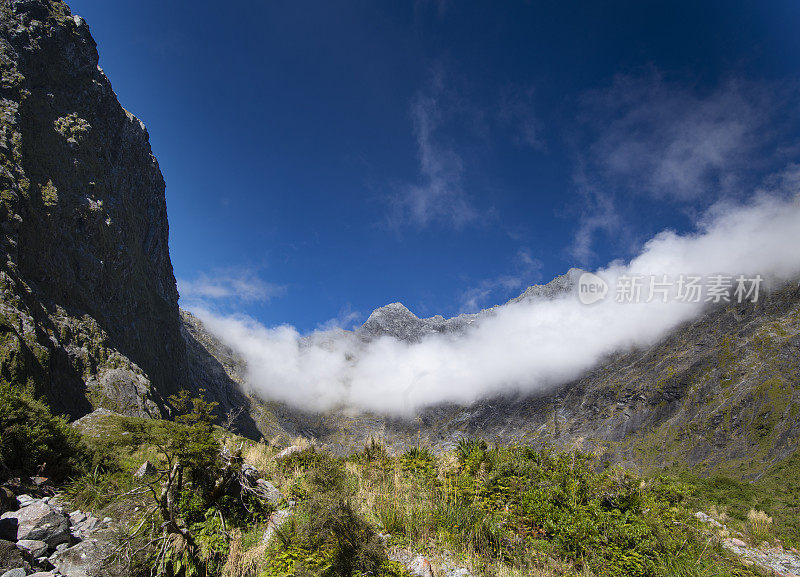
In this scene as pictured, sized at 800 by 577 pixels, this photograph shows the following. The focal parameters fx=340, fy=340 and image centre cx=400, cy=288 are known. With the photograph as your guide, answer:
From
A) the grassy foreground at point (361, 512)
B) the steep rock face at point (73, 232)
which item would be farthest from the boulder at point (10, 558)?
→ the steep rock face at point (73, 232)

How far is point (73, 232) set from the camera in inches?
2699

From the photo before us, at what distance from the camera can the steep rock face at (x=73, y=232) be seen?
47.7m

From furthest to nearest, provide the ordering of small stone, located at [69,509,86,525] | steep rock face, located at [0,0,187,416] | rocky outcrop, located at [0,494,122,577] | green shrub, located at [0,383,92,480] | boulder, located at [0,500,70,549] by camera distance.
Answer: steep rock face, located at [0,0,187,416]
green shrub, located at [0,383,92,480]
small stone, located at [69,509,86,525]
boulder, located at [0,500,70,549]
rocky outcrop, located at [0,494,122,577]

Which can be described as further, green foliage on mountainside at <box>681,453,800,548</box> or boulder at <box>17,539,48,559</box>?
green foliage on mountainside at <box>681,453,800,548</box>

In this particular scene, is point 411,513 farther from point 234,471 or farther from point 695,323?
point 695,323

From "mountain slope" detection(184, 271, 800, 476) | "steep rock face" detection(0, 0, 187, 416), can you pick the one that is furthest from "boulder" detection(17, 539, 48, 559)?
"mountain slope" detection(184, 271, 800, 476)

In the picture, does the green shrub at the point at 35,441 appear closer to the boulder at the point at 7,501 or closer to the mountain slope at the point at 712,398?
the boulder at the point at 7,501

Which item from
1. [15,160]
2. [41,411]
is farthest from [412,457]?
[15,160]

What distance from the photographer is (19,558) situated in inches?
202

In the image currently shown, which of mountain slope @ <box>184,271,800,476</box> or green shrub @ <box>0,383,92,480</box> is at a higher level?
mountain slope @ <box>184,271,800,476</box>

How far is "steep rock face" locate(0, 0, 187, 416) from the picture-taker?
47.7 metres

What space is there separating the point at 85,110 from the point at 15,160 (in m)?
41.1

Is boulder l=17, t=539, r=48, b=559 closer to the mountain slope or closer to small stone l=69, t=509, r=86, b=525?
small stone l=69, t=509, r=86, b=525

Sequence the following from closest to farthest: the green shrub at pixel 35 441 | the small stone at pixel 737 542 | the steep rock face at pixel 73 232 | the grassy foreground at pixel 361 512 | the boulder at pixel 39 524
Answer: the boulder at pixel 39 524 < the grassy foreground at pixel 361 512 < the green shrub at pixel 35 441 < the small stone at pixel 737 542 < the steep rock face at pixel 73 232
